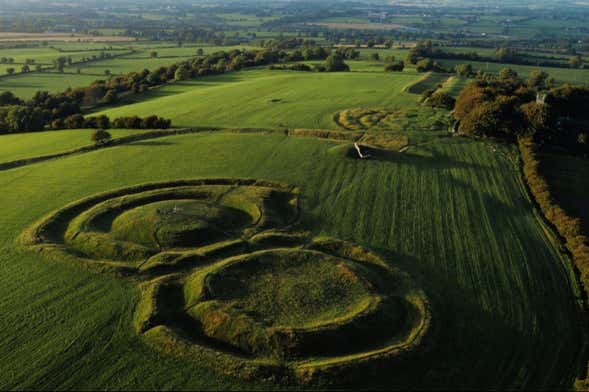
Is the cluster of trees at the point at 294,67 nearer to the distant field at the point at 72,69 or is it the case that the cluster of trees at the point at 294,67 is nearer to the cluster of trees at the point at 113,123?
the distant field at the point at 72,69

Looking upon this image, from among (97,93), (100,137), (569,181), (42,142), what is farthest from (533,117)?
(97,93)

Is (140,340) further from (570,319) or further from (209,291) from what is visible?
(570,319)

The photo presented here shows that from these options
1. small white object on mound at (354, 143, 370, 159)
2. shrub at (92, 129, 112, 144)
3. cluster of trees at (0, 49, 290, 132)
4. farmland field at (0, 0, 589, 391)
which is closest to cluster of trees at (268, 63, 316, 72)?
cluster of trees at (0, 49, 290, 132)

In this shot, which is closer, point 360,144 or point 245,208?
point 245,208

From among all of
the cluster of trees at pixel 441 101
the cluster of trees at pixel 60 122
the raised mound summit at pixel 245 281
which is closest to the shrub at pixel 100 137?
the cluster of trees at pixel 60 122

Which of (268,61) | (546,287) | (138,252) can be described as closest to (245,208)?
(138,252)

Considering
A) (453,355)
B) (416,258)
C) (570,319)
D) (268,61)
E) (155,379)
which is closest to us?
(155,379)

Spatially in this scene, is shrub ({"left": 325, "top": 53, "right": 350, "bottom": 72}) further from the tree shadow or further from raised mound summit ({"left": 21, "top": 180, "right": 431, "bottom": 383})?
raised mound summit ({"left": 21, "top": 180, "right": 431, "bottom": 383})
